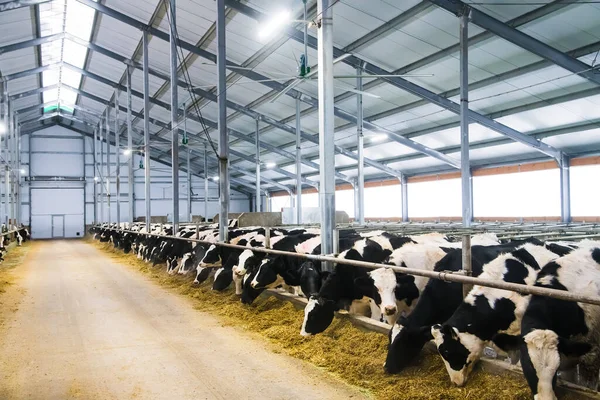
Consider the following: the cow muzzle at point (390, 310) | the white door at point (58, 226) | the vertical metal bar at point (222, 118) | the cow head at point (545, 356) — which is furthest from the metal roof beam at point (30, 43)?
the cow head at point (545, 356)

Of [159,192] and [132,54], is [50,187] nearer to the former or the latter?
[159,192]

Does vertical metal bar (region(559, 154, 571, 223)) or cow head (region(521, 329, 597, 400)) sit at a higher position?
vertical metal bar (region(559, 154, 571, 223))

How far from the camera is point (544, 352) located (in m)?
3.84

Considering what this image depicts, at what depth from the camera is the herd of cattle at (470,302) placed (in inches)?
165

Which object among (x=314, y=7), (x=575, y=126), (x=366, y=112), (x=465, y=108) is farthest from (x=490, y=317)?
(x=366, y=112)

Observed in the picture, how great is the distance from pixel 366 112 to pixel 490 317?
668 inches

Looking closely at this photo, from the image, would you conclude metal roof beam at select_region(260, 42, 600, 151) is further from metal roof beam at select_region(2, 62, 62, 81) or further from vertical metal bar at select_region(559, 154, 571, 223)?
metal roof beam at select_region(2, 62, 62, 81)

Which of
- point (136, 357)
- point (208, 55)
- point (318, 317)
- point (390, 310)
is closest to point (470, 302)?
point (390, 310)

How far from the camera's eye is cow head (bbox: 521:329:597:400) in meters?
3.77

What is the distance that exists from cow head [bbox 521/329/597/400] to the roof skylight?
20265 millimetres

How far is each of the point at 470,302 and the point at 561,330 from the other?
0.83m

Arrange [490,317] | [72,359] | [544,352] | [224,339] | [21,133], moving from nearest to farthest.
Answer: [544,352] → [490,317] → [72,359] → [224,339] → [21,133]

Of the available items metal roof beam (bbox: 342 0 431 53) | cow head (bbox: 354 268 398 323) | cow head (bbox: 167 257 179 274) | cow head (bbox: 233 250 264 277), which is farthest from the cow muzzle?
cow head (bbox: 167 257 179 274)

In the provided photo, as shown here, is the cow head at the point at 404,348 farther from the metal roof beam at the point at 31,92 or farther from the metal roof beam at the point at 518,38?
the metal roof beam at the point at 31,92
